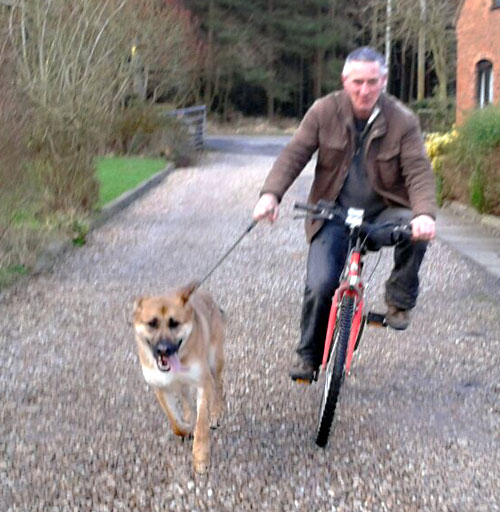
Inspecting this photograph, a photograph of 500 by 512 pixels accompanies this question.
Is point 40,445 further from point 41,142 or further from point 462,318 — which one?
point 41,142

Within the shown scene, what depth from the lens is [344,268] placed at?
550cm

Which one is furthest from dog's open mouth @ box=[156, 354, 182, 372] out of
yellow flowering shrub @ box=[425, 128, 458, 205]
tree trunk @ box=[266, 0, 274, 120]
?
tree trunk @ box=[266, 0, 274, 120]

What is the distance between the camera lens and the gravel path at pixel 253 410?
4609 millimetres

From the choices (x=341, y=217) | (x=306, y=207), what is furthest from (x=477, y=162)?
(x=306, y=207)

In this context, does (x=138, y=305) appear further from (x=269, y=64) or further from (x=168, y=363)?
(x=269, y=64)

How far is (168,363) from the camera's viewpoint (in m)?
4.80

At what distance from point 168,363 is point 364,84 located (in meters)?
1.83

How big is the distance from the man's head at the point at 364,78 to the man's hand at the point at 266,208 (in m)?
0.70

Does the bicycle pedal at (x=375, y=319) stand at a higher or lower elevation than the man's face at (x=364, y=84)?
lower

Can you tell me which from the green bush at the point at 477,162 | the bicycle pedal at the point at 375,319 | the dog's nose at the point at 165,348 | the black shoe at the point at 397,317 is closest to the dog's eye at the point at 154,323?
the dog's nose at the point at 165,348

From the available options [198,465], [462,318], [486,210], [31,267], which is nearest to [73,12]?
[31,267]

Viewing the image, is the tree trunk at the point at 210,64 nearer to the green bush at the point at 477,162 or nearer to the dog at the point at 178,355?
the green bush at the point at 477,162

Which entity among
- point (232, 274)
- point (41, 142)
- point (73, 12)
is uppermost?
point (73, 12)

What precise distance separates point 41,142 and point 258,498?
10050mm
